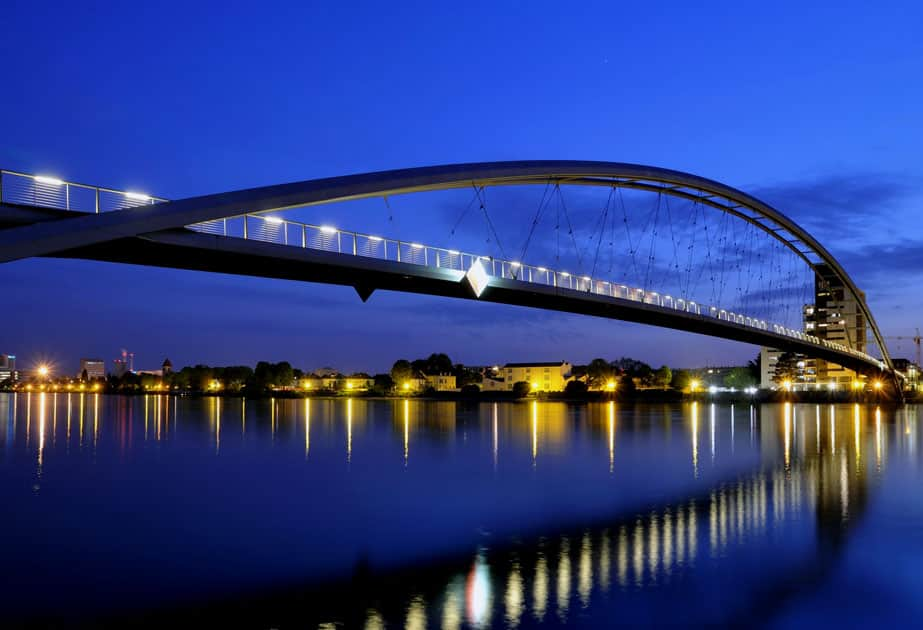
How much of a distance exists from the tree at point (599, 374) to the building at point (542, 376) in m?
9.66

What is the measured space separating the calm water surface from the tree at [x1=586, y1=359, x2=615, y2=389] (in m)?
101


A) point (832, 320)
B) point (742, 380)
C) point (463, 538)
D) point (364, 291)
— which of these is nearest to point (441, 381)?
point (742, 380)

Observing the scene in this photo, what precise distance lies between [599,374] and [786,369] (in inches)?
1264

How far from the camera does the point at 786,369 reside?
434 ft

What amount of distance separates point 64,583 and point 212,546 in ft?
9.95

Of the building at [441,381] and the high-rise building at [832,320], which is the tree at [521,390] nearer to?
the building at [441,381]

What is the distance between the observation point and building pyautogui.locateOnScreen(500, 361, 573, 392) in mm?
146000

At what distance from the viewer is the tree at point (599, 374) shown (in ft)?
438

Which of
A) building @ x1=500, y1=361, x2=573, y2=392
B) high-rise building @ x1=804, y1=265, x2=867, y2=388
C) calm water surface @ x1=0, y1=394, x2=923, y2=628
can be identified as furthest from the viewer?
building @ x1=500, y1=361, x2=573, y2=392

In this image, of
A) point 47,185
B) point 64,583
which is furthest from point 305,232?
point 64,583

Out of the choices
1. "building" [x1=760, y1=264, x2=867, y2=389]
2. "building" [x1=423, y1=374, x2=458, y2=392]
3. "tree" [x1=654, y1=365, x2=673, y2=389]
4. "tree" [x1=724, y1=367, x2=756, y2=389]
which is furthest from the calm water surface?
"building" [x1=423, y1=374, x2=458, y2=392]

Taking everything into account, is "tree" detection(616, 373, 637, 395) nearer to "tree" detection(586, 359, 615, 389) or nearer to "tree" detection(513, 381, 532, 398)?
"tree" detection(586, 359, 615, 389)

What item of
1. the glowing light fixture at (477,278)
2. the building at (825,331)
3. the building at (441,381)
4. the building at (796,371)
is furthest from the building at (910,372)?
the glowing light fixture at (477,278)

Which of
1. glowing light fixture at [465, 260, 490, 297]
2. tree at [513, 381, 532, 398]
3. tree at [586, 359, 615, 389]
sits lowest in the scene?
tree at [513, 381, 532, 398]
